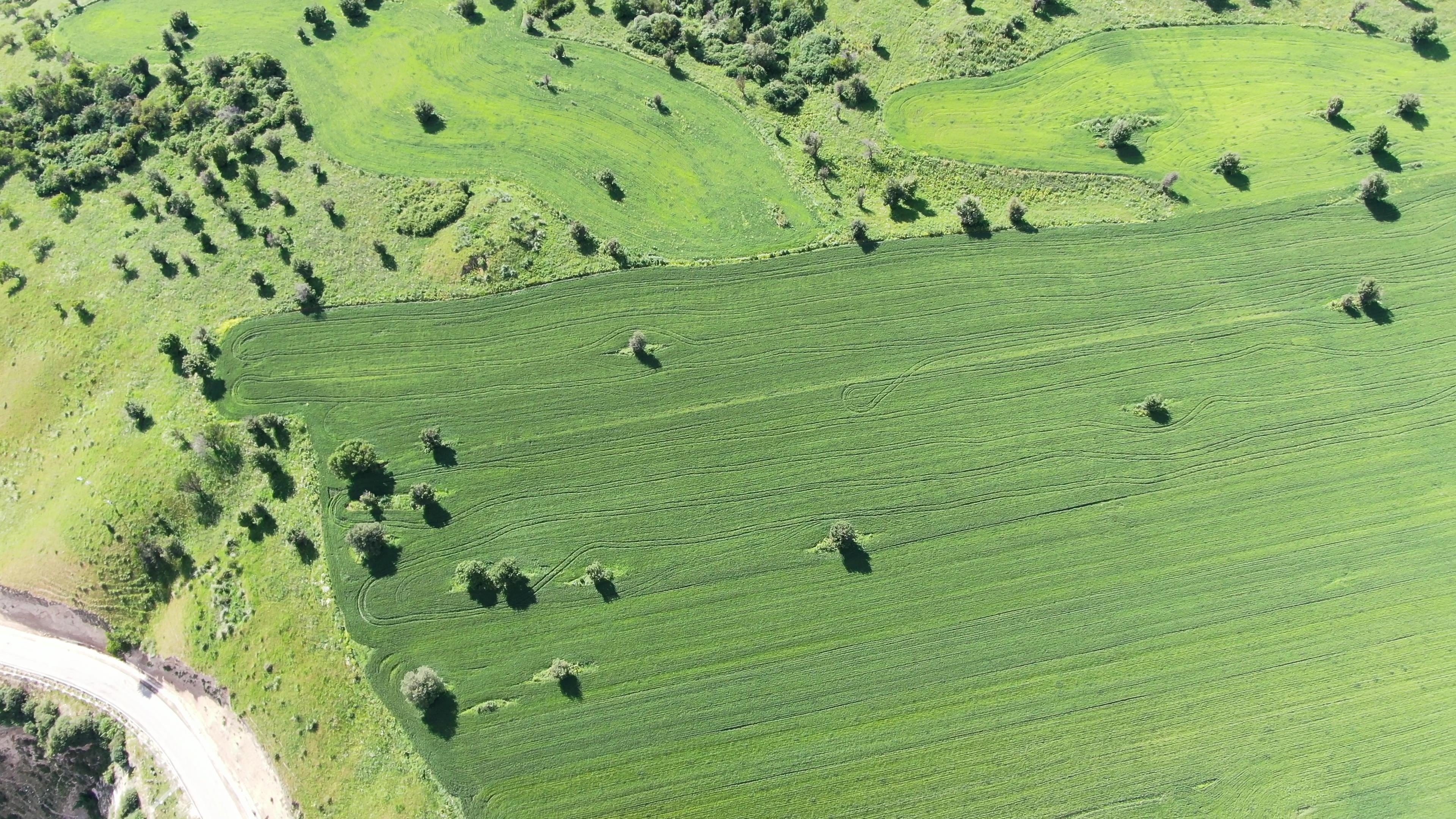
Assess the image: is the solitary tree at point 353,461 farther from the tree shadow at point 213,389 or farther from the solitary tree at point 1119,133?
the solitary tree at point 1119,133

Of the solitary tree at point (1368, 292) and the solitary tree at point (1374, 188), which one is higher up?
the solitary tree at point (1374, 188)

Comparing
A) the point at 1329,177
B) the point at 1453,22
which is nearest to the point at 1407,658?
the point at 1329,177

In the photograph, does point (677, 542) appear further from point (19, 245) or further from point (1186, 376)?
point (19, 245)

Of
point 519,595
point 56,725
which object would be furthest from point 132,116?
point 519,595

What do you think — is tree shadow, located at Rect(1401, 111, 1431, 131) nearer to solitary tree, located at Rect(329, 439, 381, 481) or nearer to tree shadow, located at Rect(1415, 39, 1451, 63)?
tree shadow, located at Rect(1415, 39, 1451, 63)

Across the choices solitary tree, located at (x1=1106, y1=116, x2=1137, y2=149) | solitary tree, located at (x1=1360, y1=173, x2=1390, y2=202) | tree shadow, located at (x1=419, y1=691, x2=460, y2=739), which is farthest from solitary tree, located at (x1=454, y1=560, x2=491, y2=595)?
solitary tree, located at (x1=1360, y1=173, x2=1390, y2=202)

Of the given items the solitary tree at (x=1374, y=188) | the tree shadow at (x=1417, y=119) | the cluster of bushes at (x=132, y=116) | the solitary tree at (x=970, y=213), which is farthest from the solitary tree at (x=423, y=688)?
the tree shadow at (x=1417, y=119)
